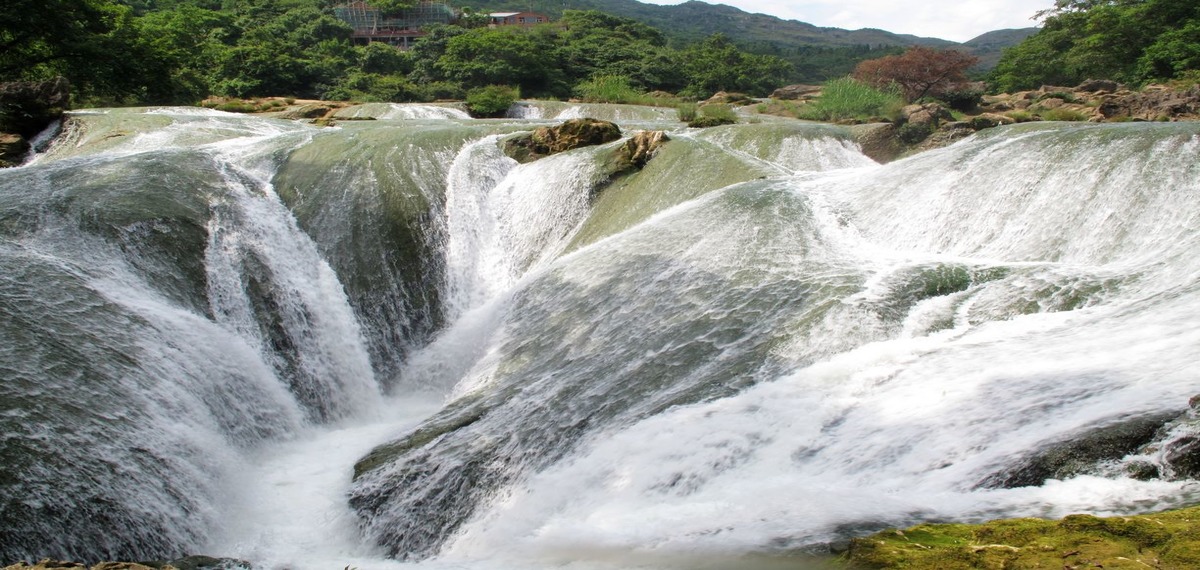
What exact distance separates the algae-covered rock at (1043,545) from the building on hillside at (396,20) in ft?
237

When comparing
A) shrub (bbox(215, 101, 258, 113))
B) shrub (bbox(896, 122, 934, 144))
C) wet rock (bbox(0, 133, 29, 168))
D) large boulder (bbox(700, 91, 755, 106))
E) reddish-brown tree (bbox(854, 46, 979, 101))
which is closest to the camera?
shrub (bbox(896, 122, 934, 144))

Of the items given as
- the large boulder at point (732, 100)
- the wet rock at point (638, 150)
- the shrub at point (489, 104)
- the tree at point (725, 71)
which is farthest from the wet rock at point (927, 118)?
the tree at point (725, 71)

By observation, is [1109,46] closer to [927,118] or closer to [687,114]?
[687,114]

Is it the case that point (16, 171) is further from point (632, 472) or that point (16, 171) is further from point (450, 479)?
point (632, 472)

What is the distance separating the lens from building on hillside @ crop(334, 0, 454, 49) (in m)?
71.2

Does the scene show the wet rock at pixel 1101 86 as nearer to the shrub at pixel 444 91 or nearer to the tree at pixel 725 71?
the tree at pixel 725 71

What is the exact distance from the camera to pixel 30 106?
1717cm

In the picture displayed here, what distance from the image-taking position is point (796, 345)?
708cm

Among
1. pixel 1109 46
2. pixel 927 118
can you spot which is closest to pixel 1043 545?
pixel 927 118

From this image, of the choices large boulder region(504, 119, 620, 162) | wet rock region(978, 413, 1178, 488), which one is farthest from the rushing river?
large boulder region(504, 119, 620, 162)

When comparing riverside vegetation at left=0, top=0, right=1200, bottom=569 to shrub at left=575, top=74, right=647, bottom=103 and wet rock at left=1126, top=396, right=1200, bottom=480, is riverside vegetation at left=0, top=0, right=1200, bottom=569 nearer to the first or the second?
shrub at left=575, top=74, right=647, bottom=103

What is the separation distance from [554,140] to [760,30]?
521 feet

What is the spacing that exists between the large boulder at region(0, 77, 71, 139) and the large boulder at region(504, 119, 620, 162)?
33.3 feet

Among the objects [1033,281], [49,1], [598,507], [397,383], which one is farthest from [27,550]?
[49,1]
